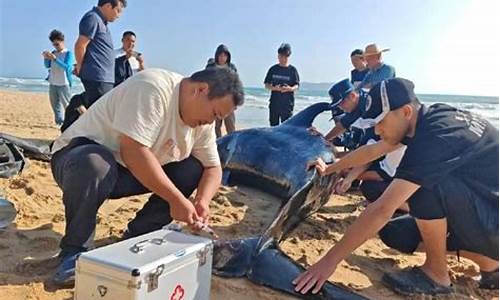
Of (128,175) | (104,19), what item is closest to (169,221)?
(128,175)

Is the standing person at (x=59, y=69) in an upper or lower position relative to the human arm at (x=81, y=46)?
lower

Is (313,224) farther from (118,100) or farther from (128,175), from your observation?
(118,100)

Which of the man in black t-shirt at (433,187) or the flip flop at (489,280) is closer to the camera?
the man in black t-shirt at (433,187)

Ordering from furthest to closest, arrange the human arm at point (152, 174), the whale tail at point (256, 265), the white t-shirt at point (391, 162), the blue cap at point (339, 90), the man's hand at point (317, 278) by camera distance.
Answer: the blue cap at point (339, 90) < the white t-shirt at point (391, 162) < the whale tail at point (256, 265) < the man's hand at point (317, 278) < the human arm at point (152, 174)

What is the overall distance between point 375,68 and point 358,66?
1.01 m

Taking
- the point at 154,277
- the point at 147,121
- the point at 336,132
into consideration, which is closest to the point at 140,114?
the point at 147,121

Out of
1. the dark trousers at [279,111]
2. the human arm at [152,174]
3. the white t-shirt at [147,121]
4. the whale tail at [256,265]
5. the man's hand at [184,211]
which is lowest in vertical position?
the dark trousers at [279,111]

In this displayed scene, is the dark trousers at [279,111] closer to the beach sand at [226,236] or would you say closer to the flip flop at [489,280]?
the beach sand at [226,236]

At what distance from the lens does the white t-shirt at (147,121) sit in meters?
2.67

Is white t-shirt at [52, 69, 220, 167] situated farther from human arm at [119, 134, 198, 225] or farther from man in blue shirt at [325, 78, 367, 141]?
man in blue shirt at [325, 78, 367, 141]

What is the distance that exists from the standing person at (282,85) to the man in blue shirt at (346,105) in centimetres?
281

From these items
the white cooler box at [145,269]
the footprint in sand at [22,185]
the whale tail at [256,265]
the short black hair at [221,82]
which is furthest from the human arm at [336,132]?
the white cooler box at [145,269]

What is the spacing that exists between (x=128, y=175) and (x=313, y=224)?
1.78 metres

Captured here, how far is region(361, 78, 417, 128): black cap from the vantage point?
291cm
